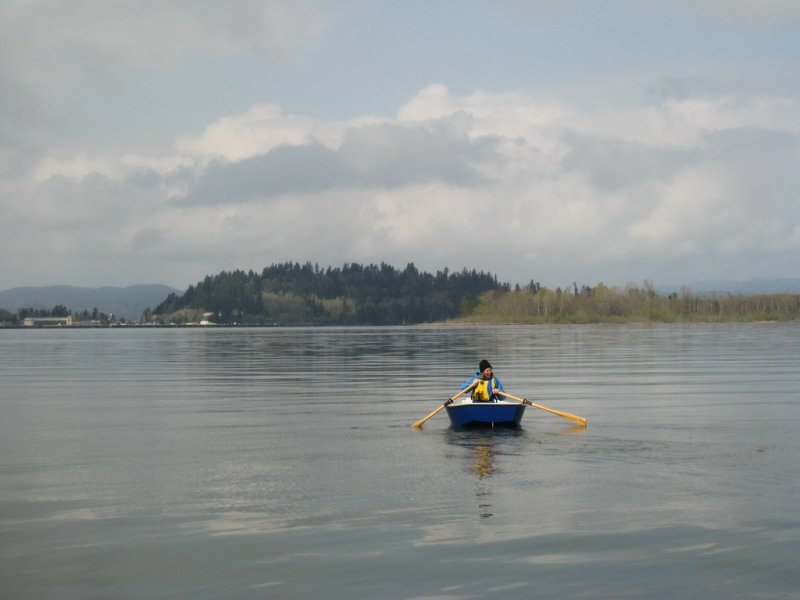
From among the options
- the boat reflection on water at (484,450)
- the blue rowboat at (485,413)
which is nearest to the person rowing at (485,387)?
the blue rowboat at (485,413)

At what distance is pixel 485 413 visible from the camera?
1195 inches

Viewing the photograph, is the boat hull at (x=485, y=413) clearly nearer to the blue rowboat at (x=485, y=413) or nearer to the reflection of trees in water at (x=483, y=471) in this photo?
the blue rowboat at (x=485, y=413)

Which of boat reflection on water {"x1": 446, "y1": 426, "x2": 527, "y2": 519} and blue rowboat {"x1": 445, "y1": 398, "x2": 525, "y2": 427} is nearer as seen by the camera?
boat reflection on water {"x1": 446, "y1": 426, "x2": 527, "y2": 519}

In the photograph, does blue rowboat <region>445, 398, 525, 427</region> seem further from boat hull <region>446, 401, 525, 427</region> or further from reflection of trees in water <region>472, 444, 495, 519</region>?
reflection of trees in water <region>472, 444, 495, 519</region>

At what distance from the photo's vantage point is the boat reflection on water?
66.1 feet

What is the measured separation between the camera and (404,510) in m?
18.5

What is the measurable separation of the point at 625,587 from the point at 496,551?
7.99 ft

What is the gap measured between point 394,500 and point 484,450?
24.0 ft

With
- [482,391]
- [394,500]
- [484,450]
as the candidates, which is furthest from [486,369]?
[394,500]

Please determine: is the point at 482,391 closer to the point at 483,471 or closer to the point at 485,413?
the point at 485,413

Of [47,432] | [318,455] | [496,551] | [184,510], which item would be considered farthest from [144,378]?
[496,551]

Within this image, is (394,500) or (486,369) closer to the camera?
(394,500)

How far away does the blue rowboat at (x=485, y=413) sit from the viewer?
99.1ft

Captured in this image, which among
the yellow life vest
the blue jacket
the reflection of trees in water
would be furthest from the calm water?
the blue jacket
